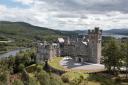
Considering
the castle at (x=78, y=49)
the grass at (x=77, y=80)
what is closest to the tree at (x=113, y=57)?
the grass at (x=77, y=80)

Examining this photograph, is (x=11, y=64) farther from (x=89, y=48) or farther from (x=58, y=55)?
(x=89, y=48)

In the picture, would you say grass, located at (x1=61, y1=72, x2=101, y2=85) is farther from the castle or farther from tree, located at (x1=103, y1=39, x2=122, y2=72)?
the castle

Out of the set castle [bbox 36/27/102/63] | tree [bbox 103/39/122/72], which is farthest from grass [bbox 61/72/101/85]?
castle [bbox 36/27/102/63]

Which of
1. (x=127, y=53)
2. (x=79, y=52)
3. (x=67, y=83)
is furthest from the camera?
(x=79, y=52)

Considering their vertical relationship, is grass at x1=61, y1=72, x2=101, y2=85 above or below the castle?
below

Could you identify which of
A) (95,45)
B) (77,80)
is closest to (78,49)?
(95,45)

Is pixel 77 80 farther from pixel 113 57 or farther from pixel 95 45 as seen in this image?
pixel 95 45

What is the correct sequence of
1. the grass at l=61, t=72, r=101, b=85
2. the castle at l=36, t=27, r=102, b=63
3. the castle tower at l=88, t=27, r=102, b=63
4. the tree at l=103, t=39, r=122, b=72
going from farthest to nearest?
the castle at l=36, t=27, r=102, b=63
the castle tower at l=88, t=27, r=102, b=63
the tree at l=103, t=39, r=122, b=72
the grass at l=61, t=72, r=101, b=85

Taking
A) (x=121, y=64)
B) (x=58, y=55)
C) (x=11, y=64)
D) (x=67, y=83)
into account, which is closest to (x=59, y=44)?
(x=58, y=55)
